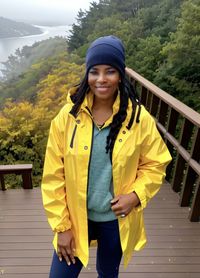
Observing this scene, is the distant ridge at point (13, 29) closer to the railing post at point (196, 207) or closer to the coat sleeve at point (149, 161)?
the railing post at point (196, 207)

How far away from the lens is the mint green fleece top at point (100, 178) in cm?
123

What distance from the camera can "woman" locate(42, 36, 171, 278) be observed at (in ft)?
3.98

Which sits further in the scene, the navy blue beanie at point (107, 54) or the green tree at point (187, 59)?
the green tree at point (187, 59)

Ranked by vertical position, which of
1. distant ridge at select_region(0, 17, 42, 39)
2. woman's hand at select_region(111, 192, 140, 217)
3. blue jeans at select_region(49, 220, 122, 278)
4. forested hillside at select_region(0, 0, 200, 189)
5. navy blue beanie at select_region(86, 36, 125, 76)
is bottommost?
distant ridge at select_region(0, 17, 42, 39)

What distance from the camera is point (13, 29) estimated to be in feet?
263

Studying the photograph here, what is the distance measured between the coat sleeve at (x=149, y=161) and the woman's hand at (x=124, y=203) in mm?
A: 21

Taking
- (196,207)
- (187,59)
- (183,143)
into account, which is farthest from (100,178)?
(187,59)

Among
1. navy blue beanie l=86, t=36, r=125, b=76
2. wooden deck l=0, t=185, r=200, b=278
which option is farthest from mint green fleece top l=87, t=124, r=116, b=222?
wooden deck l=0, t=185, r=200, b=278

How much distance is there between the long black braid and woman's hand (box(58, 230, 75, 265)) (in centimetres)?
37

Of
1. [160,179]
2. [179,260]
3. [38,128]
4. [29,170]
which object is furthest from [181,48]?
[160,179]

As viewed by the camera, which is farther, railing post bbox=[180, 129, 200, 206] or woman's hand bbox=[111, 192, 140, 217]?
railing post bbox=[180, 129, 200, 206]

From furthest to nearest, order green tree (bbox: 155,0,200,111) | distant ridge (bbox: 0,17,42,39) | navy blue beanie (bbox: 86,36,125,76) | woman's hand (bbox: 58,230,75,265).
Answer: distant ridge (bbox: 0,17,42,39), green tree (bbox: 155,0,200,111), woman's hand (bbox: 58,230,75,265), navy blue beanie (bbox: 86,36,125,76)

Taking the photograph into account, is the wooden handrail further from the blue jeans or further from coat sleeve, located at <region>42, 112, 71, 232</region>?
coat sleeve, located at <region>42, 112, 71, 232</region>

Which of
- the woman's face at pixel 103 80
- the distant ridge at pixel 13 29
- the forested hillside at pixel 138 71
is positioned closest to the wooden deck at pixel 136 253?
the woman's face at pixel 103 80
